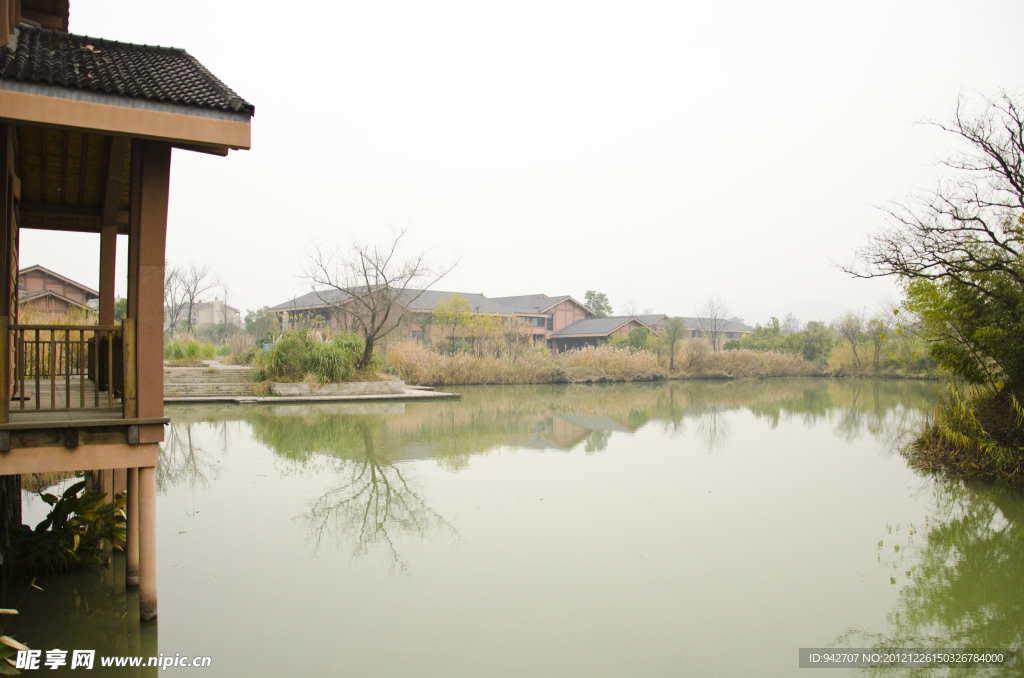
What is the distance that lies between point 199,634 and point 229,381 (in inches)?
664

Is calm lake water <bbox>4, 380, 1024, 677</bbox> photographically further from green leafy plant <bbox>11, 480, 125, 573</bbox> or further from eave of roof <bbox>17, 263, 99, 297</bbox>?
eave of roof <bbox>17, 263, 99, 297</bbox>

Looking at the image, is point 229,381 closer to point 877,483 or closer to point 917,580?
point 877,483

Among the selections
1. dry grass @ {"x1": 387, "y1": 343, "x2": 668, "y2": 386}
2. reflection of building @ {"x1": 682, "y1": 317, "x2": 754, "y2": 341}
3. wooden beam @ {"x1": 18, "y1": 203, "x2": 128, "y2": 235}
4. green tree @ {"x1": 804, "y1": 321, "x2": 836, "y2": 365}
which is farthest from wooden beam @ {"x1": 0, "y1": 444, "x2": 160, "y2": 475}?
reflection of building @ {"x1": 682, "y1": 317, "x2": 754, "y2": 341}

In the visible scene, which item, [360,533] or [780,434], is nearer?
[360,533]

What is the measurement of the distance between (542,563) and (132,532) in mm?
3219

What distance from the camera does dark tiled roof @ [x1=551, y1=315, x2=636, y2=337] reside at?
1807 inches

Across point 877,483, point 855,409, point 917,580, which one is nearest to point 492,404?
point 855,409

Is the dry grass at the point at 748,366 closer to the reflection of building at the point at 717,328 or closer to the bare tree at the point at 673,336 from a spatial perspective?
the bare tree at the point at 673,336

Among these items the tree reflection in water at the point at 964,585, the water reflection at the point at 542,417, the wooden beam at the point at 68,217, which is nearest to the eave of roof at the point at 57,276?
the water reflection at the point at 542,417

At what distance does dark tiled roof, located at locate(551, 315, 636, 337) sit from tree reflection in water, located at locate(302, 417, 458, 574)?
3718cm

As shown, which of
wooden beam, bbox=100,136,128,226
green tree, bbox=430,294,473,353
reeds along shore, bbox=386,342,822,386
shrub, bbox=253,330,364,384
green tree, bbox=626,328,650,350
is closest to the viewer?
wooden beam, bbox=100,136,128,226

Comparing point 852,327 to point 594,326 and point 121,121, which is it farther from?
point 121,121

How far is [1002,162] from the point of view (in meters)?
9.22

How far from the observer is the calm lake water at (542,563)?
14.1 feet
